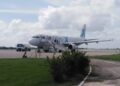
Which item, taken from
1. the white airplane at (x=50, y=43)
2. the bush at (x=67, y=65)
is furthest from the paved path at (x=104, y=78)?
the white airplane at (x=50, y=43)

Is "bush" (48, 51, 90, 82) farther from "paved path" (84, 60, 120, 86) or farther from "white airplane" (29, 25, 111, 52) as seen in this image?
"white airplane" (29, 25, 111, 52)

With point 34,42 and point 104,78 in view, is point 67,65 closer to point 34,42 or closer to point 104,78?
point 104,78

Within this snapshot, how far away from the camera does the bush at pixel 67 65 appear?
80.1ft

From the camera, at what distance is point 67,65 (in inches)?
1048

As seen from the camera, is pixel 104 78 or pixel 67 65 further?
pixel 104 78

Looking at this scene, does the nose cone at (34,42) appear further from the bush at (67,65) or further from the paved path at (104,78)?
the bush at (67,65)

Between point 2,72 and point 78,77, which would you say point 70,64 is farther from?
point 2,72

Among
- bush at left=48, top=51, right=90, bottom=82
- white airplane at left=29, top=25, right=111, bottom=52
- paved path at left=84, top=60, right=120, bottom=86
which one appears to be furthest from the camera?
white airplane at left=29, top=25, right=111, bottom=52

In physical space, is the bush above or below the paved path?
above

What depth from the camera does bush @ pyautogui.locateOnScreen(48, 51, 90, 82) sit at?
2441 cm

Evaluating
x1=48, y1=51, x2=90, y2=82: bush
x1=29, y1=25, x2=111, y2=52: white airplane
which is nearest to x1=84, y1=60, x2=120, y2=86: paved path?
x1=48, y1=51, x2=90, y2=82: bush

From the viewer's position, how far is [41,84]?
2311cm

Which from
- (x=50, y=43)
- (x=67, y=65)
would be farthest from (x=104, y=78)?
(x=50, y=43)

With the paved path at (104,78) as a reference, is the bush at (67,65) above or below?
above
